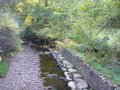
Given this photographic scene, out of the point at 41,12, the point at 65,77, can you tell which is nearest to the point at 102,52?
the point at 65,77

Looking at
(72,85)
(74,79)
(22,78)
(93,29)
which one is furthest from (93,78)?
(22,78)

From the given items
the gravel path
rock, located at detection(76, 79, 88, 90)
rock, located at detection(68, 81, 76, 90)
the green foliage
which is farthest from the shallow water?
the green foliage

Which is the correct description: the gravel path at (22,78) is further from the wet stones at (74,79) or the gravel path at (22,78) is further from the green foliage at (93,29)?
the green foliage at (93,29)

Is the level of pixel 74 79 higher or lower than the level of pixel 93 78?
lower

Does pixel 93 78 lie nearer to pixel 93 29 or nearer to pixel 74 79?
pixel 74 79

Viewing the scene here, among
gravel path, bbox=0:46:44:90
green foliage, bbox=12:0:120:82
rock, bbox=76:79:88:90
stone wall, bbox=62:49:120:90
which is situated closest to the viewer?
stone wall, bbox=62:49:120:90

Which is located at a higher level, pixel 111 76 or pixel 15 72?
pixel 111 76

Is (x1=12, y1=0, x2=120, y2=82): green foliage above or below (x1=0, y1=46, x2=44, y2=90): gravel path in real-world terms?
above

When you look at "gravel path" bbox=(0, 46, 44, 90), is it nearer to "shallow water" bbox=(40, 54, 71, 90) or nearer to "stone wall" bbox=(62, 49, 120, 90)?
"shallow water" bbox=(40, 54, 71, 90)

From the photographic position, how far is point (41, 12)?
92.5ft

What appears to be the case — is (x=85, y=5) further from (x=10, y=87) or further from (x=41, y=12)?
(x=41, y=12)

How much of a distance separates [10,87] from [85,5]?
4.29 m

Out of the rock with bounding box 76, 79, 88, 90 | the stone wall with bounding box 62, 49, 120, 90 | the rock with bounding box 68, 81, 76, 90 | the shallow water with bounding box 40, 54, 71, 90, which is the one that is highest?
the stone wall with bounding box 62, 49, 120, 90

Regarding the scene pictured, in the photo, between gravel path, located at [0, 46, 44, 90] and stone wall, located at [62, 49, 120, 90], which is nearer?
stone wall, located at [62, 49, 120, 90]
